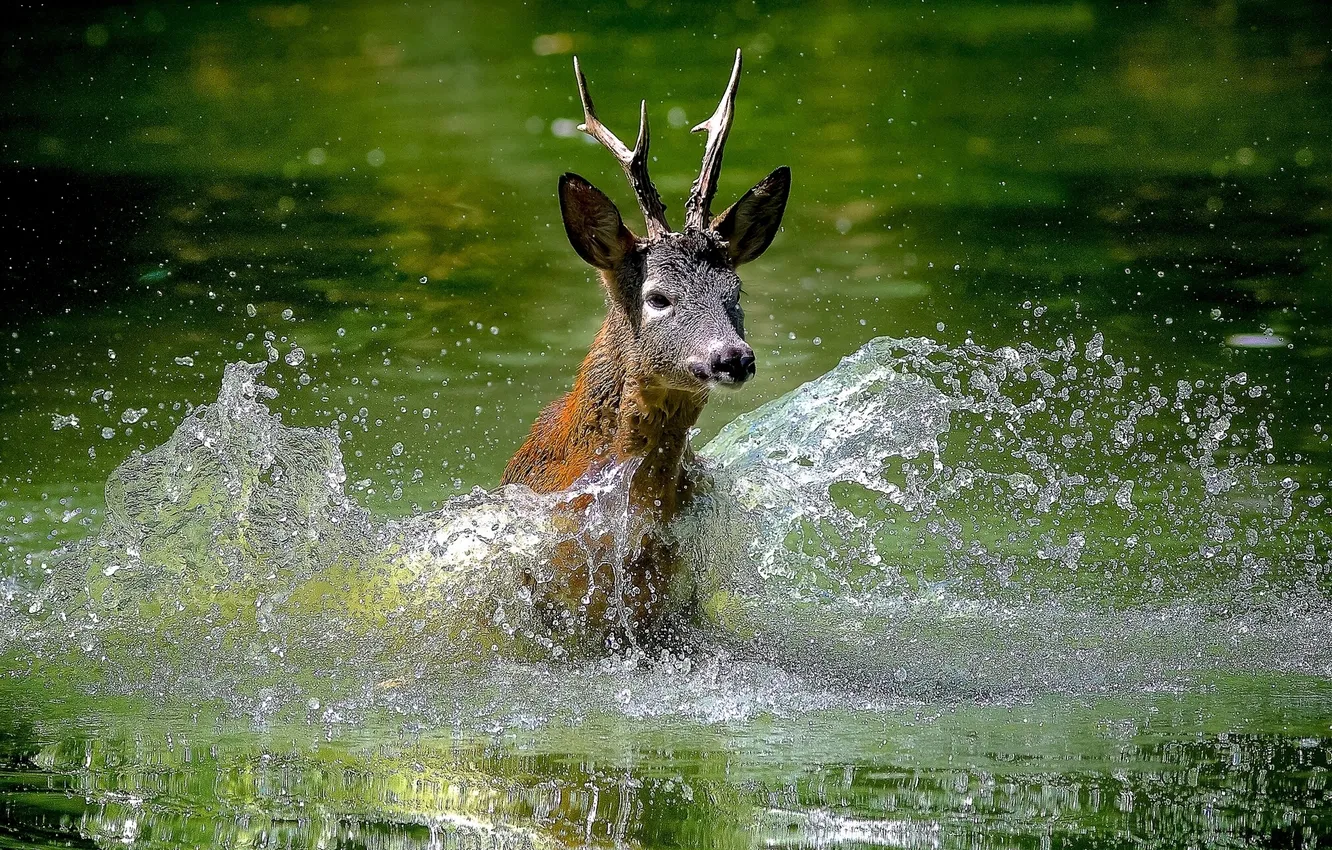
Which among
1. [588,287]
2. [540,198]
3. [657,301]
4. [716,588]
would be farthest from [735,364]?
[540,198]

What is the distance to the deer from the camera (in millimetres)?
6512

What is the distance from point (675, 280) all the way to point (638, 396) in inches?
17.2

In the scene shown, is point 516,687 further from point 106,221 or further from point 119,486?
point 106,221

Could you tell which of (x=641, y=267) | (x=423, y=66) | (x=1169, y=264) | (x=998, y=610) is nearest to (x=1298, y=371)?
(x=1169, y=264)

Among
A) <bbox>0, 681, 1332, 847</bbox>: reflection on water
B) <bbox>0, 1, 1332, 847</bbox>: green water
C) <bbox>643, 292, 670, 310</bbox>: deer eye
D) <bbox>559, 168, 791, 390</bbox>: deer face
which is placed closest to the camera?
<bbox>0, 681, 1332, 847</bbox>: reflection on water

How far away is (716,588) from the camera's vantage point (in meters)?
6.98

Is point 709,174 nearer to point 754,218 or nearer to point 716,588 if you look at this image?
point 754,218

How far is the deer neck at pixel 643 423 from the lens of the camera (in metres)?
6.52

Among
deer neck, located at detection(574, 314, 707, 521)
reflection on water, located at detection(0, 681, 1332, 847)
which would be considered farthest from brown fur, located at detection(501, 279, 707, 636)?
reflection on water, located at detection(0, 681, 1332, 847)

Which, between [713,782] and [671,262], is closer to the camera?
[713,782]

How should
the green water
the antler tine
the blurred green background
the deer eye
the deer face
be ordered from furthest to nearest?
the blurred green background → the antler tine → the deer eye → the deer face → the green water

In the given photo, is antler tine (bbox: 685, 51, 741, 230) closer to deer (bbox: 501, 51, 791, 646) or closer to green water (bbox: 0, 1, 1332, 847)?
deer (bbox: 501, 51, 791, 646)

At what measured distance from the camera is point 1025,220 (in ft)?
47.5

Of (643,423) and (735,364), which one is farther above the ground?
(735,364)
